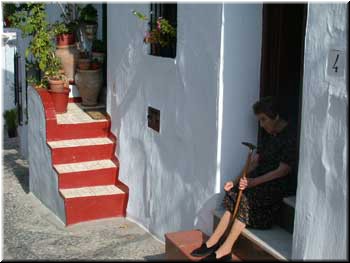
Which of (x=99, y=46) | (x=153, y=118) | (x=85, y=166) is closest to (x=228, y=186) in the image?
(x=153, y=118)

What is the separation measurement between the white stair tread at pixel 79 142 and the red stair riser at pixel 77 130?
0.20 ft

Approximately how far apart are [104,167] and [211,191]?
2.71m

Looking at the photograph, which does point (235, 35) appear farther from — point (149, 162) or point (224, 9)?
point (149, 162)

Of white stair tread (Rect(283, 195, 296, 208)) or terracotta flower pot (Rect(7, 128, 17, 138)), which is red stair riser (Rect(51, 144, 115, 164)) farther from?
terracotta flower pot (Rect(7, 128, 17, 138))

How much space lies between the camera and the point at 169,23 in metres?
6.39

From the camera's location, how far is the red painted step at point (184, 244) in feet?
16.4

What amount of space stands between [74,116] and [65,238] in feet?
7.10

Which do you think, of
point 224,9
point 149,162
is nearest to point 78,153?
point 149,162

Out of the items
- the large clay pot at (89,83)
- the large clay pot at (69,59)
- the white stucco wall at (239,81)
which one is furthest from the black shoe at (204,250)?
Answer: the large clay pot at (69,59)

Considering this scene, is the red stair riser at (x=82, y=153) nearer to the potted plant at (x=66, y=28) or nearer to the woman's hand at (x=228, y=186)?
the potted plant at (x=66, y=28)

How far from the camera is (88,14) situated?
30.3 ft

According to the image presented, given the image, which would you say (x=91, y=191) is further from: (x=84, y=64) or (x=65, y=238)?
(x=84, y=64)

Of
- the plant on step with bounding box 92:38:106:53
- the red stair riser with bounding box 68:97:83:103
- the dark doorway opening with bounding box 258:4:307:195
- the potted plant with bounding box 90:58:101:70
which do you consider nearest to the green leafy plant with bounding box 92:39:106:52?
the plant on step with bounding box 92:38:106:53

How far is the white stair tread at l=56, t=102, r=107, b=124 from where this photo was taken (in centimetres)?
818
